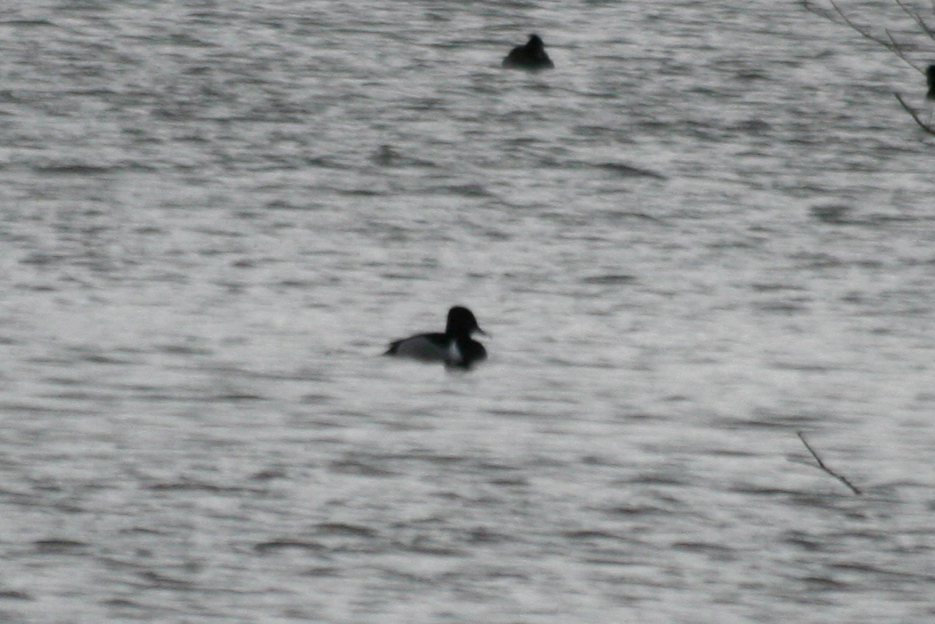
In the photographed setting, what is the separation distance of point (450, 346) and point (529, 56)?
13274mm

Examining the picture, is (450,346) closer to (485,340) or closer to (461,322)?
(461,322)

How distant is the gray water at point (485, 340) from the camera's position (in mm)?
10383

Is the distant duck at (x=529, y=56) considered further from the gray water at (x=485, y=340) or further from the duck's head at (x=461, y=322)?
the duck's head at (x=461, y=322)

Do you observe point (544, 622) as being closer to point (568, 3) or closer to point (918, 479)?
point (918, 479)

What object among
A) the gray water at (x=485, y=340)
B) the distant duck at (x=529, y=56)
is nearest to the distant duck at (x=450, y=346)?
the gray water at (x=485, y=340)

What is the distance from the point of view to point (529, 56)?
1062 inches

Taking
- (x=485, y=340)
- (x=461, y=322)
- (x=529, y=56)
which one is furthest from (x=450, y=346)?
(x=529, y=56)

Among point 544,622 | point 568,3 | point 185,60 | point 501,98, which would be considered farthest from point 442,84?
point 544,622

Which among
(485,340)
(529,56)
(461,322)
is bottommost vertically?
(529,56)

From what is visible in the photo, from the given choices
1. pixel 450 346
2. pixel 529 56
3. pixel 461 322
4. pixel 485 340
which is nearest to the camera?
pixel 450 346

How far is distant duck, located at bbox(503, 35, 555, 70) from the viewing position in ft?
88.4

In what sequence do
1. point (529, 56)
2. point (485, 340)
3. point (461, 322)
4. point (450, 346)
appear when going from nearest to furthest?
point (450, 346)
point (461, 322)
point (485, 340)
point (529, 56)

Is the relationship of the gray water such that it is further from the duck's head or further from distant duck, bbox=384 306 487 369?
the duck's head

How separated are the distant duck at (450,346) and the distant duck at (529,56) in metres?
12.6
